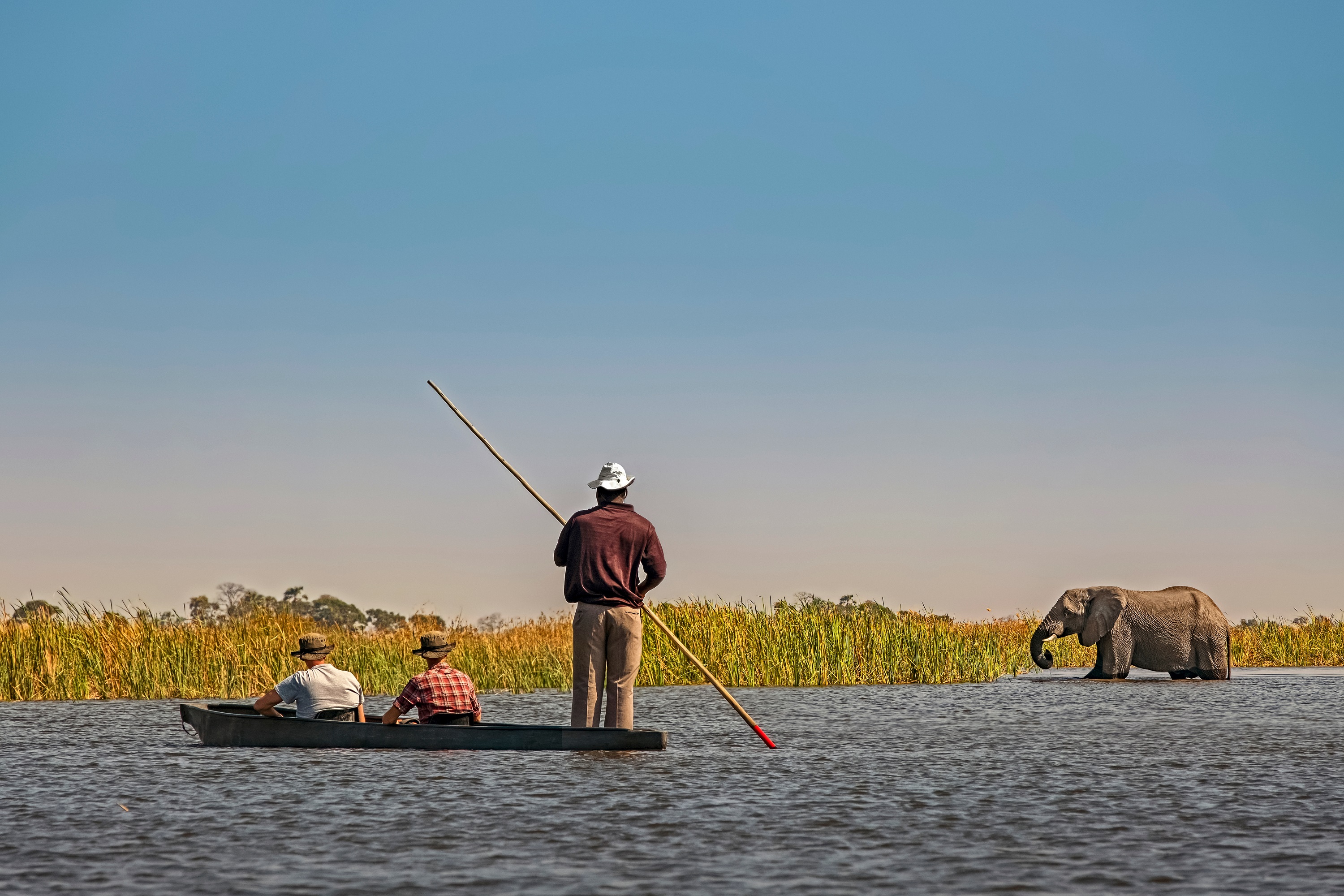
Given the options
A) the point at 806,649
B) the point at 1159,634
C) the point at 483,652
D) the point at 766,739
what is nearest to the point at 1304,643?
the point at 1159,634

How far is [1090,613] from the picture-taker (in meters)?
27.5

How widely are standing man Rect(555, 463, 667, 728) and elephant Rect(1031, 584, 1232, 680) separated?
1629 cm

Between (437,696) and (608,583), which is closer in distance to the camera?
(608,583)

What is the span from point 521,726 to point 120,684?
41.6 ft

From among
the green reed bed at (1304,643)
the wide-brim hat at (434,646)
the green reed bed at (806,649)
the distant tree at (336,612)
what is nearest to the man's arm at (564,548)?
the wide-brim hat at (434,646)

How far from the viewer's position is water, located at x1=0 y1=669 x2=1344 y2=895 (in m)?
6.90

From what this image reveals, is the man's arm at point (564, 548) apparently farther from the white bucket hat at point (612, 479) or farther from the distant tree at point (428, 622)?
the distant tree at point (428, 622)

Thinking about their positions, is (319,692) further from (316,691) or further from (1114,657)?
(1114,657)

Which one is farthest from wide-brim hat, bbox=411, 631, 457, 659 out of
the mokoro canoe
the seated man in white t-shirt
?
the seated man in white t-shirt

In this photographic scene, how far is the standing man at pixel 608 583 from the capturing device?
12688 millimetres

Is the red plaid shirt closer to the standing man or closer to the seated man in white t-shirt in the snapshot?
the seated man in white t-shirt

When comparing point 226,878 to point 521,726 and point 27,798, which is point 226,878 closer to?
point 27,798

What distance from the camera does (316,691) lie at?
1375cm

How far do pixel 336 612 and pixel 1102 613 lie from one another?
164ft
